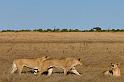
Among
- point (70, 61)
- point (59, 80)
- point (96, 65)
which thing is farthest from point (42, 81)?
point (96, 65)

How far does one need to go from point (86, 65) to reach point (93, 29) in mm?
86185

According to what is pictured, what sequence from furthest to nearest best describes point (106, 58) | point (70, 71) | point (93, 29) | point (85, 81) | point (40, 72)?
point (93, 29) < point (106, 58) < point (70, 71) < point (40, 72) < point (85, 81)

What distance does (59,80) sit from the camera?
18875 mm

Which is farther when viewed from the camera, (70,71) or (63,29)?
(63,29)

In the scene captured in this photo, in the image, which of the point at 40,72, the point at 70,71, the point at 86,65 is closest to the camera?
the point at 40,72

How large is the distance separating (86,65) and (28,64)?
631 centimetres

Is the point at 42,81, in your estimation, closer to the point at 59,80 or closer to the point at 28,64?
the point at 59,80

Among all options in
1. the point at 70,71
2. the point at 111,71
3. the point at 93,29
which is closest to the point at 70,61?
the point at 70,71

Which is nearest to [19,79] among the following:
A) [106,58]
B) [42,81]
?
[42,81]

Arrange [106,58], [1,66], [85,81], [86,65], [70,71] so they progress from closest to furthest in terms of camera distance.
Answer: [85,81] < [70,71] < [1,66] < [86,65] < [106,58]

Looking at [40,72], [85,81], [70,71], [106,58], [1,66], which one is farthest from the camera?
[106,58]

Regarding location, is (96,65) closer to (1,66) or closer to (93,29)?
(1,66)

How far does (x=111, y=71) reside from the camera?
23406 millimetres

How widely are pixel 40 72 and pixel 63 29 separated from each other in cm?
9309
